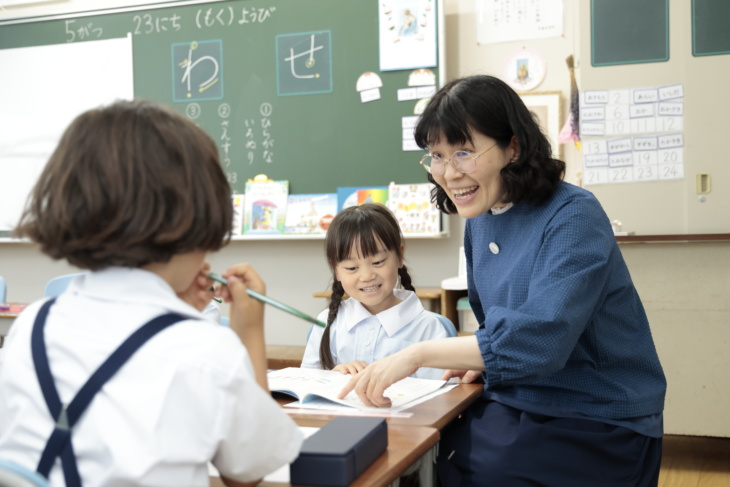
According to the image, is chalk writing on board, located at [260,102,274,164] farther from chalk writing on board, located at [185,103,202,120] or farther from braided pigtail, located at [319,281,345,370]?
braided pigtail, located at [319,281,345,370]

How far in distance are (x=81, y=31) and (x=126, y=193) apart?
4.27m

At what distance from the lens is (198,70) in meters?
4.47

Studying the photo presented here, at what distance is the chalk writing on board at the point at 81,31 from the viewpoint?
4629 mm

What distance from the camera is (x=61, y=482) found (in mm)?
797

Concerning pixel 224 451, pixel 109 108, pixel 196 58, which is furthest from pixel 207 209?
pixel 196 58

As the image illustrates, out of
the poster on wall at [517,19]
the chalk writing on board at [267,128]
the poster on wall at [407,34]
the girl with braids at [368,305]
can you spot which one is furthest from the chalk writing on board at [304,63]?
the girl with braids at [368,305]

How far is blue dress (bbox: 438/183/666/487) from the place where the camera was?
1396mm

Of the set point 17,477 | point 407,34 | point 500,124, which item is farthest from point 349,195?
point 17,477

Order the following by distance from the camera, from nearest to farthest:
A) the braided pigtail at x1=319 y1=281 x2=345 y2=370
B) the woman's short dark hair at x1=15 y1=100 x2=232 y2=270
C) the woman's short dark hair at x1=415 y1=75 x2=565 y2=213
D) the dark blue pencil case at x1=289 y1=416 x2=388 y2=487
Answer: the woman's short dark hair at x1=15 y1=100 x2=232 y2=270
the dark blue pencil case at x1=289 y1=416 x2=388 y2=487
the woman's short dark hair at x1=415 y1=75 x2=565 y2=213
the braided pigtail at x1=319 y1=281 x2=345 y2=370

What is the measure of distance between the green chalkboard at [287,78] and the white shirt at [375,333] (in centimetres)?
202

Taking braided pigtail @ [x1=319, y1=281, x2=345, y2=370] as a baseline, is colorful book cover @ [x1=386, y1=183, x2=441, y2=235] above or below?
above

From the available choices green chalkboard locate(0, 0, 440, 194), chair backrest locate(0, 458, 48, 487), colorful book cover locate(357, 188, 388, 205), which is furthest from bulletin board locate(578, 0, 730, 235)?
chair backrest locate(0, 458, 48, 487)

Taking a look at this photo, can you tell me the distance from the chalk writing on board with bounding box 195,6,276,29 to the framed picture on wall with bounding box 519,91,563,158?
1.54 m

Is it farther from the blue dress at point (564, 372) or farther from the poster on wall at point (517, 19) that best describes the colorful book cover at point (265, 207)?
the blue dress at point (564, 372)
